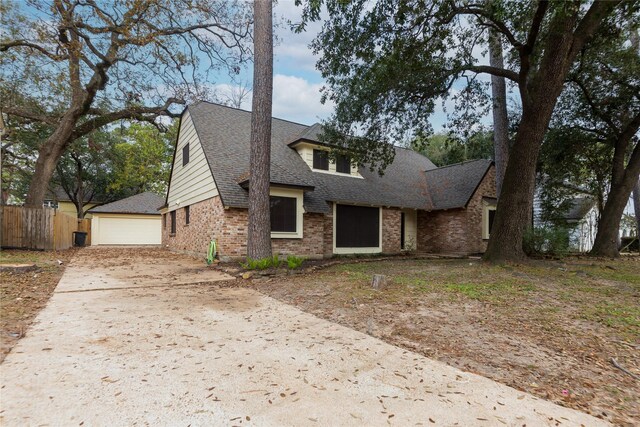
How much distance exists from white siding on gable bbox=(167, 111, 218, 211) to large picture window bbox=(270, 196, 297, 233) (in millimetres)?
1974

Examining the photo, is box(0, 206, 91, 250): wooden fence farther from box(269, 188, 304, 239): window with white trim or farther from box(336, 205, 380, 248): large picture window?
box(336, 205, 380, 248): large picture window

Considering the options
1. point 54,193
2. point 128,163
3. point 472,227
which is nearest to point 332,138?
point 472,227

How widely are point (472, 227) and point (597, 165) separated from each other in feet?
22.2

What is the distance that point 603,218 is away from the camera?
1252 cm

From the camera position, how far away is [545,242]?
38.7ft

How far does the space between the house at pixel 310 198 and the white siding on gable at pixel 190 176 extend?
1.5 inches

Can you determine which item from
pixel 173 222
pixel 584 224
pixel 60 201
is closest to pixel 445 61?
pixel 173 222

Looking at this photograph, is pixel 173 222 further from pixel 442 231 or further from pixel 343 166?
pixel 442 231

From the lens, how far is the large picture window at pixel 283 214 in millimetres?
10863

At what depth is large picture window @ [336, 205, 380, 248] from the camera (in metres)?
13.1

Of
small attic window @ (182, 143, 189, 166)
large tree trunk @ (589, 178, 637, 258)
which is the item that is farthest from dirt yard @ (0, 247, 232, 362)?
Answer: large tree trunk @ (589, 178, 637, 258)

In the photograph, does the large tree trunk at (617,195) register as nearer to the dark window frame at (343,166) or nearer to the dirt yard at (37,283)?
the dark window frame at (343,166)

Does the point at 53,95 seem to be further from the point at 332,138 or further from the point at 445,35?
the point at 445,35

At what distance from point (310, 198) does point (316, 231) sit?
1241 millimetres
